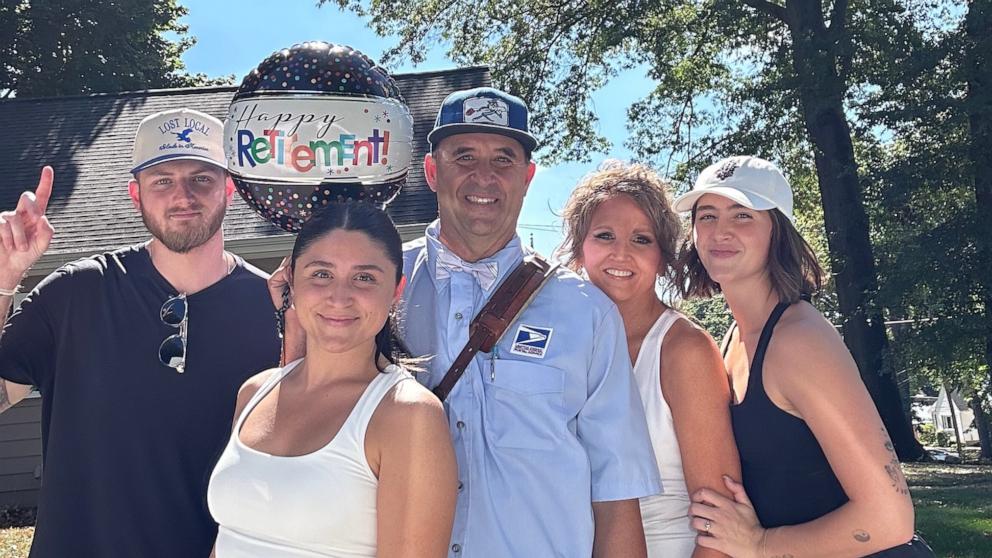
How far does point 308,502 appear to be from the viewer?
210 centimetres

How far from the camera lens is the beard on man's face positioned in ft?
10.2

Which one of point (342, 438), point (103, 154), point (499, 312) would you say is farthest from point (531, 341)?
point (103, 154)

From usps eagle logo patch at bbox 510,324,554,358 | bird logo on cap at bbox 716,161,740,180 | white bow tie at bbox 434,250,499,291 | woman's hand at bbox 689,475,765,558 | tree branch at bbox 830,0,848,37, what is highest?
tree branch at bbox 830,0,848,37

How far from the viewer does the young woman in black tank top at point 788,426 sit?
2.55m

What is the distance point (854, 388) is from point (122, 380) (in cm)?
228

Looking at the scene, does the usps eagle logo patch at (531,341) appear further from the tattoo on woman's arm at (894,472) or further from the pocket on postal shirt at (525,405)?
the tattoo on woman's arm at (894,472)

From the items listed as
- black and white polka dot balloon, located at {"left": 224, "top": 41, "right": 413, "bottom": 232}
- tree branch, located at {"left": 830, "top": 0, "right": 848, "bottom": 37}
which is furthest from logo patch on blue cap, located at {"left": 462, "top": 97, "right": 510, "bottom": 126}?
tree branch, located at {"left": 830, "top": 0, "right": 848, "bottom": 37}

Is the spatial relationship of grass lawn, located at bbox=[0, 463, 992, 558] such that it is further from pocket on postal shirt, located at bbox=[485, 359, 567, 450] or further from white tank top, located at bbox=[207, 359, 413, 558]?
white tank top, located at bbox=[207, 359, 413, 558]

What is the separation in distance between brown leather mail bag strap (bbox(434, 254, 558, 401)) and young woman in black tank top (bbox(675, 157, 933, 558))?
61cm

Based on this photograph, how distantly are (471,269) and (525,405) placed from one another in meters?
0.48

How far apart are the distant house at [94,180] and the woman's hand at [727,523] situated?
22.0 ft

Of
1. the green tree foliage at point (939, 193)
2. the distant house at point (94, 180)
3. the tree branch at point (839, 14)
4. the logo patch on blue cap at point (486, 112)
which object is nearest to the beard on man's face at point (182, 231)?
the logo patch on blue cap at point (486, 112)

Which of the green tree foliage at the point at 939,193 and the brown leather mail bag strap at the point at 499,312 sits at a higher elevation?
the green tree foliage at the point at 939,193

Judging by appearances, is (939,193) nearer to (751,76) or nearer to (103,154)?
(751,76)
